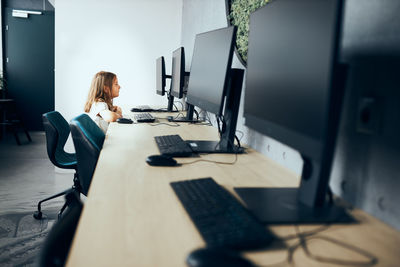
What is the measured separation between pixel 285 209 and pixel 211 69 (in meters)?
0.89

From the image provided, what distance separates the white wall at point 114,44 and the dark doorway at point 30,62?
118 inches

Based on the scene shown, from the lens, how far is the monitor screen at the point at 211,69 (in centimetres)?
140

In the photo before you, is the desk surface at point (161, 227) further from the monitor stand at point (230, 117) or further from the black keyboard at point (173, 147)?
the monitor stand at point (230, 117)

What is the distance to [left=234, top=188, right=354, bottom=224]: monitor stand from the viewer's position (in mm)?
822

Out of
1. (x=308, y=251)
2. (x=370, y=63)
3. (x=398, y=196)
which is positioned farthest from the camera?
(x=370, y=63)

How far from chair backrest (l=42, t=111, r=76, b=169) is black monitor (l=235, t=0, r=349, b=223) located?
73.7 inches

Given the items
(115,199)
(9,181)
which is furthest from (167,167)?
(9,181)

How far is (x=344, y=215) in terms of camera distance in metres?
0.87

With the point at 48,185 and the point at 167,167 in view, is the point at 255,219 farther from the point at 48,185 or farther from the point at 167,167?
the point at 48,185

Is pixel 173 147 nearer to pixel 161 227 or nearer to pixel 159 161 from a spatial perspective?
pixel 159 161

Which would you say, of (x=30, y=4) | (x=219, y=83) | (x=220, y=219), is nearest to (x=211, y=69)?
(x=219, y=83)

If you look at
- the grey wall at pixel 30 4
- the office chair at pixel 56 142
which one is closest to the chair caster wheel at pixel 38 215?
the office chair at pixel 56 142

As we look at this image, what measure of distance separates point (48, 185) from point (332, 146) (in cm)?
363

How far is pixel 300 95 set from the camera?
0.84 meters
